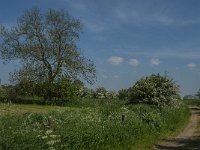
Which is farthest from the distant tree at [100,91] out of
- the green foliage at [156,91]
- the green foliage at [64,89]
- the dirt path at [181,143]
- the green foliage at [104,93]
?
the dirt path at [181,143]

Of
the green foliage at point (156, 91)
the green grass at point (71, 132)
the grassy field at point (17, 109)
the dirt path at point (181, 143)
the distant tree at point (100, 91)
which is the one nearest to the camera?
the green grass at point (71, 132)

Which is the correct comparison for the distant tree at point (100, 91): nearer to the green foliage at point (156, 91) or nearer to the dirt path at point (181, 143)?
the green foliage at point (156, 91)

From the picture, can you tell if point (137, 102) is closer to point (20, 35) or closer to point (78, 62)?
point (78, 62)

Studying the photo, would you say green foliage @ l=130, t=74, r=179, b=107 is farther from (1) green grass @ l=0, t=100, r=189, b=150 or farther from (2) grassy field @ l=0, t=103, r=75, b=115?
(1) green grass @ l=0, t=100, r=189, b=150

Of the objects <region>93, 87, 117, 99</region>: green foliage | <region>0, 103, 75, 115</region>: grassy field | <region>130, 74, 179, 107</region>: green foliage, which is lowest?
<region>0, 103, 75, 115</region>: grassy field

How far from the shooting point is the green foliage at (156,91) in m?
40.2

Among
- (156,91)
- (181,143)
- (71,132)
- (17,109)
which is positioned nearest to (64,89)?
(156,91)

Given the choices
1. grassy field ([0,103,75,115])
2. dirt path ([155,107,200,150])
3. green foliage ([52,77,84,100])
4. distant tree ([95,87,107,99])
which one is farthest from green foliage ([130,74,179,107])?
distant tree ([95,87,107,99])

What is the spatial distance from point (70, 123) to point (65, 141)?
264 cm

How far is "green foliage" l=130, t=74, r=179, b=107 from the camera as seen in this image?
40.2 metres

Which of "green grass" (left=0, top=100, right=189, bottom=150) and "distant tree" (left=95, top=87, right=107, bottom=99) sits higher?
"distant tree" (left=95, top=87, right=107, bottom=99)

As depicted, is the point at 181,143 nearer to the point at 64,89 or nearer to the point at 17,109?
the point at 17,109

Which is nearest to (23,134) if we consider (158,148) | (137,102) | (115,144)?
(115,144)

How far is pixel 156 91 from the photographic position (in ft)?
132
